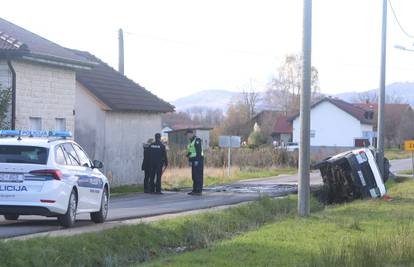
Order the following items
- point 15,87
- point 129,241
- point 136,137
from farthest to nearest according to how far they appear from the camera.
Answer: point 136,137, point 15,87, point 129,241

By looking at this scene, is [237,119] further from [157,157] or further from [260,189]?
[157,157]

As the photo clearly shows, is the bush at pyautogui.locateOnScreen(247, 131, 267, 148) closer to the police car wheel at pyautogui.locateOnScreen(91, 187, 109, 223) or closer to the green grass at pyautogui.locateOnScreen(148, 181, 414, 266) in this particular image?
the green grass at pyautogui.locateOnScreen(148, 181, 414, 266)

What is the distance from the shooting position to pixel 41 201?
12688 mm

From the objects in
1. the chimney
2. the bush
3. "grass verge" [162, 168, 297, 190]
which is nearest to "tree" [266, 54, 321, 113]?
the bush

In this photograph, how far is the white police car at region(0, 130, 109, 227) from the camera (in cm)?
1270

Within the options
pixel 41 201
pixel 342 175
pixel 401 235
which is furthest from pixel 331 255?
pixel 342 175

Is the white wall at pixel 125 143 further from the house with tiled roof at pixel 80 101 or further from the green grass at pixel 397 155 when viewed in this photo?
the green grass at pixel 397 155

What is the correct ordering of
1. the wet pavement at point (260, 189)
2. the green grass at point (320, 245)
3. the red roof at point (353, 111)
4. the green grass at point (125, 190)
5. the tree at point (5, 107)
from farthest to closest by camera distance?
the red roof at point (353, 111) → the green grass at point (125, 190) → the wet pavement at point (260, 189) → the tree at point (5, 107) → the green grass at point (320, 245)

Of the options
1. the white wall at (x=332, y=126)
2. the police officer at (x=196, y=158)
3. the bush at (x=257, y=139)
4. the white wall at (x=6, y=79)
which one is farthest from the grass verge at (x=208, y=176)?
the bush at (x=257, y=139)

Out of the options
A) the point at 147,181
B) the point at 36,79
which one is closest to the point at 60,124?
the point at 36,79

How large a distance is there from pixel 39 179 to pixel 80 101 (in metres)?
16.4

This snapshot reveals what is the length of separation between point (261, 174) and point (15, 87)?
62.7ft

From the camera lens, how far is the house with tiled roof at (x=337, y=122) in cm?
8475

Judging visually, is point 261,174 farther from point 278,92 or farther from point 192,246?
point 278,92
